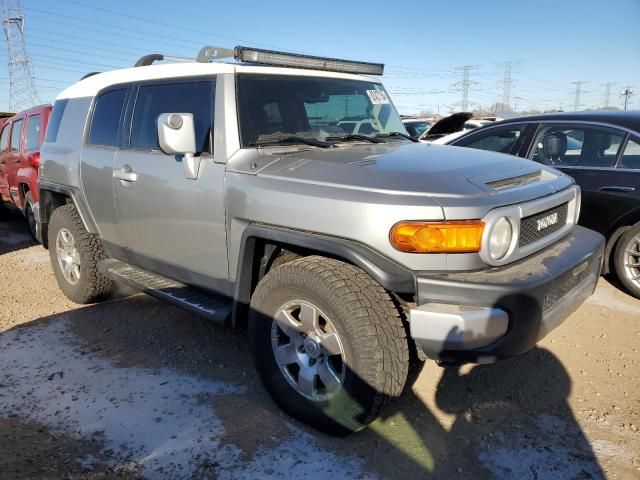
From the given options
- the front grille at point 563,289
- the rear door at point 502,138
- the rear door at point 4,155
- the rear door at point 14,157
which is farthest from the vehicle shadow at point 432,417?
the rear door at point 4,155

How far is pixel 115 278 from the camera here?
160 inches

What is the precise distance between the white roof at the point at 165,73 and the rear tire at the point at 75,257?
44.3 inches

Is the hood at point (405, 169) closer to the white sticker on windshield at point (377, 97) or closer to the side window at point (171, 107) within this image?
the side window at point (171, 107)

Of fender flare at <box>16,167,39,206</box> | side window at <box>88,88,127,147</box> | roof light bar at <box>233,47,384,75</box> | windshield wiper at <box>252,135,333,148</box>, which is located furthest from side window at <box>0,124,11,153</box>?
windshield wiper at <box>252,135,333,148</box>

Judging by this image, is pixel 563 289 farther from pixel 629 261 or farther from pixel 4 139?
pixel 4 139

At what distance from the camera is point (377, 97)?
4121mm

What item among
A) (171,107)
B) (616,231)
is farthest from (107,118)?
(616,231)

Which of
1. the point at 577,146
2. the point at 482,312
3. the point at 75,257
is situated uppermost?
the point at 577,146

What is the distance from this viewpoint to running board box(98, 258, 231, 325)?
10.5 ft

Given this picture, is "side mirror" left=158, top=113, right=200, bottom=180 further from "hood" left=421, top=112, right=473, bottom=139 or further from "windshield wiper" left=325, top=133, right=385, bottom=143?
"hood" left=421, top=112, right=473, bottom=139

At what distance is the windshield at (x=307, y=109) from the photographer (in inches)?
126

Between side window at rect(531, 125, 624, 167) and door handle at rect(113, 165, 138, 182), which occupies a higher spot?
side window at rect(531, 125, 624, 167)

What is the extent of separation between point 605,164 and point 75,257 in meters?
5.09

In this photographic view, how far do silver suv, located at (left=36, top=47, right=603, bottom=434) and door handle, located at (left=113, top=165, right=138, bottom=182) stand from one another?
0.02 m
